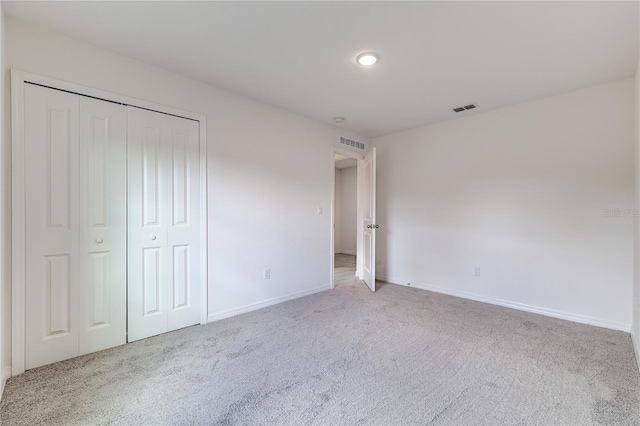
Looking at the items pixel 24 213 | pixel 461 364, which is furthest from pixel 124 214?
pixel 461 364

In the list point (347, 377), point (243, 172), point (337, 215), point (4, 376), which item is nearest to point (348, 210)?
point (337, 215)

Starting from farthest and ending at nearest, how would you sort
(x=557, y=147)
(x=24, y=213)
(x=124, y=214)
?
1. (x=557, y=147)
2. (x=124, y=214)
3. (x=24, y=213)

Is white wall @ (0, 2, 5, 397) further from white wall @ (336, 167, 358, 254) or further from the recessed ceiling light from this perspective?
white wall @ (336, 167, 358, 254)

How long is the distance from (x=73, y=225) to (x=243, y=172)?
59.9 inches

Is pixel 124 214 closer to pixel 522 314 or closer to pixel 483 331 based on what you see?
pixel 483 331

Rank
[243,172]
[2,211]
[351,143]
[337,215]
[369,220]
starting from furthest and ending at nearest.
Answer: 1. [337,215]
2. [351,143]
3. [369,220]
4. [243,172]
5. [2,211]

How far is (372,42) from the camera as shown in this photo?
6.84 feet

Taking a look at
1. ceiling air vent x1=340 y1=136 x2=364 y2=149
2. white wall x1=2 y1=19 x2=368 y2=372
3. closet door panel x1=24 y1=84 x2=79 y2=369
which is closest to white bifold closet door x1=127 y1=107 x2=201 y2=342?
white wall x1=2 y1=19 x2=368 y2=372

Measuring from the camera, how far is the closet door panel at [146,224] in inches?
93.0

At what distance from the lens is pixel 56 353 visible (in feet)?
6.70

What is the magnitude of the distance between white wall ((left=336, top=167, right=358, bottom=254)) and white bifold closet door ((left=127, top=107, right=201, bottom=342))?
5208 mm

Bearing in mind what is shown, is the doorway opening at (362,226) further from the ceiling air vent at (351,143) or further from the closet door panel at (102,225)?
the closet door panel at (102,225)

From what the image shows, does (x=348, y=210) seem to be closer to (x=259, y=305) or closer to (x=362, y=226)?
(x=362, y=226)

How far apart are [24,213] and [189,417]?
5.80 feet
